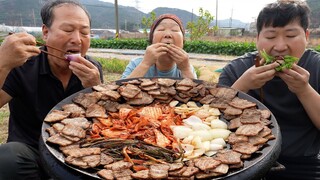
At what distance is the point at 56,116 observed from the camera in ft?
7.53

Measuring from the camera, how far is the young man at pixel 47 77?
2.89 meters

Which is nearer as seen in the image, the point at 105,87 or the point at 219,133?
the point at 219,133

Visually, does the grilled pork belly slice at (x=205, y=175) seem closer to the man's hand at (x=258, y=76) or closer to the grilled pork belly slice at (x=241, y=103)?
the grilled pork belly slice at (x=241, y=103)

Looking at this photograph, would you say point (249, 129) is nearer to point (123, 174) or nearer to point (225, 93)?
point (225, 93)

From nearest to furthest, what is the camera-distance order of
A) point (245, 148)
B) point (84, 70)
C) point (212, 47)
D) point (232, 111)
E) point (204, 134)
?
point (245, 148), point (204, 134), point (232, 111), point (84, 70), point (212, 47)

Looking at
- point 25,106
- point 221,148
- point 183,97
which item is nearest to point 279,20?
point 183,97

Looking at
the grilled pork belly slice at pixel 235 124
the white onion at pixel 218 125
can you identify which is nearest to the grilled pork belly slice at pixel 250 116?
Answer: the grilled pork belly slice at pixel 235 124

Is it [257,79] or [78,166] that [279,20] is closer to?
[257,79]

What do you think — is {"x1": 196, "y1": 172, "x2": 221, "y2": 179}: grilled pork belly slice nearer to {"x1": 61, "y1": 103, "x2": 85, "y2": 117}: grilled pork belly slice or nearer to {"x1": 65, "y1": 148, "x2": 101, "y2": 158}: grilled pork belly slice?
{"x1": 65, "y1": 148, "x2": 101, "y2": 158}: grilled pork belly slice

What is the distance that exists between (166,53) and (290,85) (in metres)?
1.55

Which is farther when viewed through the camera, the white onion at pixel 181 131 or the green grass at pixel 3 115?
the green grass at pixel 3 115

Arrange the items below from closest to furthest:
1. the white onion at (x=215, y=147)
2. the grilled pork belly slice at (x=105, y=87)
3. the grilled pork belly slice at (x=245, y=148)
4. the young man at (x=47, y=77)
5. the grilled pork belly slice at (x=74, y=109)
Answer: the grilled pork belly slice at (x=245, y=148) → the white onion at (x=215, y=147) → the grilled pork belly slice at (x=74, y=109) → the grilled pork belly slice at (x=105, y=87) → the young man at (x=47, y=77)

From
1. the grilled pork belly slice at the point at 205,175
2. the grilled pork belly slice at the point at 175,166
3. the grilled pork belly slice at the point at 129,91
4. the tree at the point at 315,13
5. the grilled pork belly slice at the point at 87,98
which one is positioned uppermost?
the tree at the point at 315,13

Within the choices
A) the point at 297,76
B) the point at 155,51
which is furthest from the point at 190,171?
the point at 155,51
